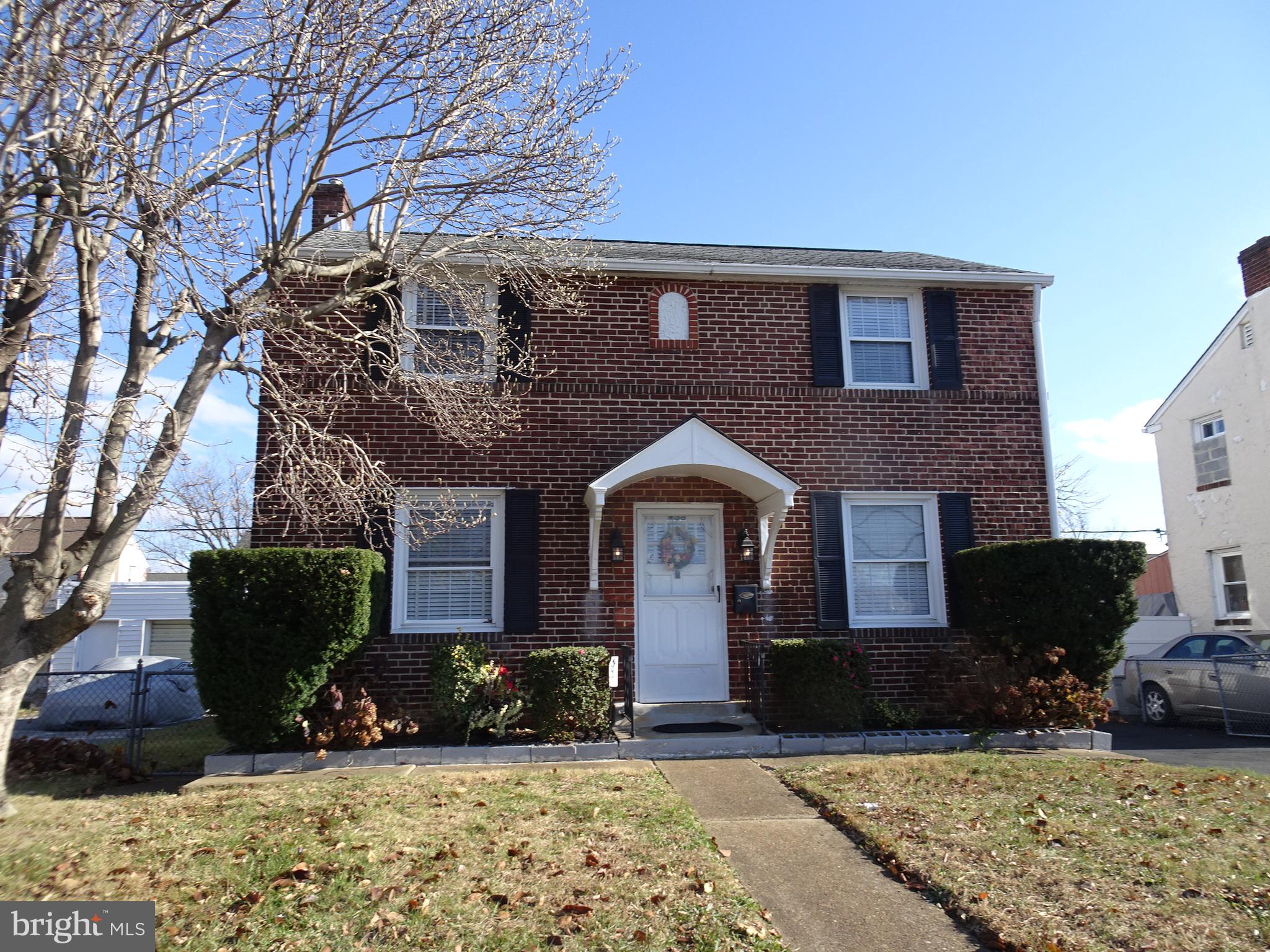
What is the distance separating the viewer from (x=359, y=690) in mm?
8750

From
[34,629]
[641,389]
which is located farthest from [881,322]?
[34,629]

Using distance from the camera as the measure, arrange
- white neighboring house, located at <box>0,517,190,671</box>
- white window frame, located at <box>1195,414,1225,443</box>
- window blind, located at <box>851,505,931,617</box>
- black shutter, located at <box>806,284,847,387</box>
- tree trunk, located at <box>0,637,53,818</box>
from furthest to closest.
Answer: white neighboring house, located at <box>0,517,190,671</box> → white window frame, located at <box>1195,414,1225,443</box> → black shutter, located at <box>806,284,847,387</box> → window blind, located at <box>851,505,931,617</box> → tree trunk, located at <box>0,637,53,818</box>

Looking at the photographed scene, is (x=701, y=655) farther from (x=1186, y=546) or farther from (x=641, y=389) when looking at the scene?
(x=1186, y=546)

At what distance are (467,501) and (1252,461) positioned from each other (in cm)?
1575

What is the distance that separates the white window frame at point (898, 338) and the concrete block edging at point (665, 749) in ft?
13.9

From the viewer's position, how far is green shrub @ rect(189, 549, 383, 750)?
7.98 meters

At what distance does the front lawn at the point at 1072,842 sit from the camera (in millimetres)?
4262

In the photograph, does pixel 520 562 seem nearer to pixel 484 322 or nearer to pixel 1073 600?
pixel 484 322

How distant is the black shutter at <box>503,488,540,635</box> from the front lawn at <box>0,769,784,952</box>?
2.98 m

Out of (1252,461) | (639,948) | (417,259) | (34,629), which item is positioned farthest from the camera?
(1252,461)

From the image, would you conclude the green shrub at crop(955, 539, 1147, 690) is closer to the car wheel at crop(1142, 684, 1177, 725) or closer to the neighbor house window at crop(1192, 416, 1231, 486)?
the car wheel at crop(1142, 684, 1177, 725)

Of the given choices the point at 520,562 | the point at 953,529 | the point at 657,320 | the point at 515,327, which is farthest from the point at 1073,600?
the point at 515,327

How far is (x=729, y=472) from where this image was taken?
9.72 m

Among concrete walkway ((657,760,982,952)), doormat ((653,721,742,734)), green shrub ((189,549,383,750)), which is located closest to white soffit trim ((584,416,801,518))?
doormat ((653,721,742,734))
